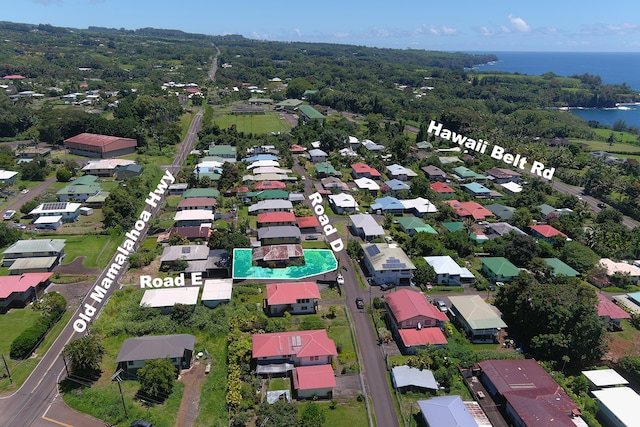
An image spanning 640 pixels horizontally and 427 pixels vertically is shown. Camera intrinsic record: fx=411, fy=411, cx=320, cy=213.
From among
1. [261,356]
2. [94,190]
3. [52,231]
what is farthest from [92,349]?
[94,190]

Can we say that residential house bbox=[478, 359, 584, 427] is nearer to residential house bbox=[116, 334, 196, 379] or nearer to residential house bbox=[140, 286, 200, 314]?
residential house bbox=[116, 334, 196, 379]

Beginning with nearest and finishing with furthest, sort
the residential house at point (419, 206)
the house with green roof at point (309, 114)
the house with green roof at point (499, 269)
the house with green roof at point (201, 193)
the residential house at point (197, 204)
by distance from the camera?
the house with green roof at point (499, 269) → the residential house at point (197, 204) → the residential house at point (419, 206) → the house with green roof at point (201, 193) → the house with green roof at point (309, 114)

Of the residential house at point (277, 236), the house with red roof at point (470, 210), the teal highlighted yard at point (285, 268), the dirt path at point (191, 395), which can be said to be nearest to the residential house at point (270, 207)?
the residential house at point (277, 236)

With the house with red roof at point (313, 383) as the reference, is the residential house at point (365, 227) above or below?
above

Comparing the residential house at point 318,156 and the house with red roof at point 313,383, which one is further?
the residential house at point 318,156

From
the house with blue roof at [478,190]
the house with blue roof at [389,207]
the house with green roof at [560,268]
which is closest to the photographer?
the house with green roof at [560,268]

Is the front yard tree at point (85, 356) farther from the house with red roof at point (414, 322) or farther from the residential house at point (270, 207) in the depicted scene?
the residential house at point (270, 207)

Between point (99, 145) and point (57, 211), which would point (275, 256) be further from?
point (99, 145)
